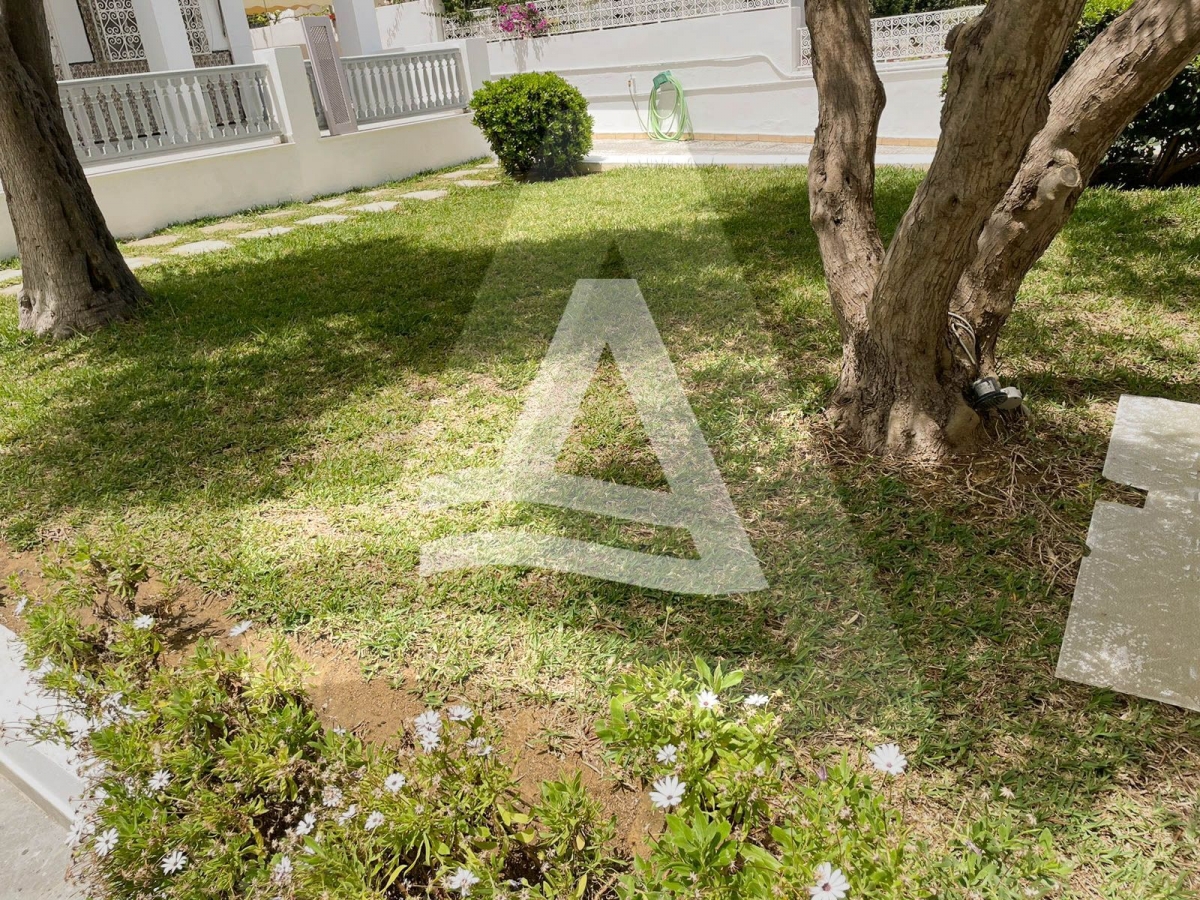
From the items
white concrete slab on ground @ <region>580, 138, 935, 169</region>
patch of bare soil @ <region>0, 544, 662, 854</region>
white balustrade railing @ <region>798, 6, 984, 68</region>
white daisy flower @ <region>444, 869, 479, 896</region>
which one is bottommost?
patch of bare soil @ <region>0, 544, 662, 854</region>

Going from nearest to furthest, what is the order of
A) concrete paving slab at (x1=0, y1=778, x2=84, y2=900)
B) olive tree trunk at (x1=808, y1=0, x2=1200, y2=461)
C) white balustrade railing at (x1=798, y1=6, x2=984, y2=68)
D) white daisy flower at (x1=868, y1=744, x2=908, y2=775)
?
1. white daisy flower at (x1=868, y1=744, x2=908, y2=775)
2. concrete paving slab at (x1=0, y1=778, x2=84, y2=900)
3. olive tree trunk at (x1=808, y1=0, x2=1200, y2=461)
4. white balustrade railing at (x1=798, y1=6, x2=984, y2=68)

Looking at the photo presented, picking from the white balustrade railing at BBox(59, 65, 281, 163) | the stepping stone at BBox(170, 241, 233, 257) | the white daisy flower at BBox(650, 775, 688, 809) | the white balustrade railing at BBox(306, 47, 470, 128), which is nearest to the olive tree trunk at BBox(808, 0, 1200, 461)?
the white daisy flower at BBox(650, 775, 688, 809)

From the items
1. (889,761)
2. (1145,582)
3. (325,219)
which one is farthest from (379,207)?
(889,761)

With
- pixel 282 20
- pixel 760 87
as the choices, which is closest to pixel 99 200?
pixel 760 87

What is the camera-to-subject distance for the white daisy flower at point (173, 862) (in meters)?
1.83

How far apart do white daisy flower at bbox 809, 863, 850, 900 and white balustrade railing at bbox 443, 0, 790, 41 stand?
1219 centimetres

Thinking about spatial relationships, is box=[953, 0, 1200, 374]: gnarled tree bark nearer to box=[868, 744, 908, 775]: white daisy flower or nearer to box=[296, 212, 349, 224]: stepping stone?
box=[868, 744, 908, 775]: white daisy flower

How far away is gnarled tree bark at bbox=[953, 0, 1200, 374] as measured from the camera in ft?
8.55

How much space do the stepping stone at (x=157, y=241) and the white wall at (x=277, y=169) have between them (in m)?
0.23

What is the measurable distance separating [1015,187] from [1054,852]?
224cm

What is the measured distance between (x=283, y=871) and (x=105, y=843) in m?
0.49

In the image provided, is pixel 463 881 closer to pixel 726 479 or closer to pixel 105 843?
pixel 105 843

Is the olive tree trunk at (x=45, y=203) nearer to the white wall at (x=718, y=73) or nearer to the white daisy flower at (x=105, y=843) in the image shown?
the white daisy flower at (x=105, y=843)

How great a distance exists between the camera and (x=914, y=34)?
10.3 meters
